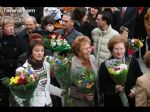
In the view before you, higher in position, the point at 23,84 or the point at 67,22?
the point at 67,22

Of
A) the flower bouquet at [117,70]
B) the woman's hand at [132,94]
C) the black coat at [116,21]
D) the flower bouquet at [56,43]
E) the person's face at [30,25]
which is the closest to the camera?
the flower bouquet at [117,70]

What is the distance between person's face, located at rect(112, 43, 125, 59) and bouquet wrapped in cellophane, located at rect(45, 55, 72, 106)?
0.67m

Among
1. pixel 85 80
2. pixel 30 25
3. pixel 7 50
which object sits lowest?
pixel 85 80

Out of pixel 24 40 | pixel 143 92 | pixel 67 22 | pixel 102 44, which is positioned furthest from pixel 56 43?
pixel 143 92

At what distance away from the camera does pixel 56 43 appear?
7605mm

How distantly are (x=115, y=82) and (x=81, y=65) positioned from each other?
21.9 inches

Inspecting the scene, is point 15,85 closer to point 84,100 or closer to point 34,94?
point 34,94

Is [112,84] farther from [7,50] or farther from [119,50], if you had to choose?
[7,50]

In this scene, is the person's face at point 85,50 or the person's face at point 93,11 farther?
the person's face at point 93,11

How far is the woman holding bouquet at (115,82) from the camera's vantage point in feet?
22.2

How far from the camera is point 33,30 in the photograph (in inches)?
345

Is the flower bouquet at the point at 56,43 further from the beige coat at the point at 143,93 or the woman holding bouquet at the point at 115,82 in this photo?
the beige coat at the point at 143,93

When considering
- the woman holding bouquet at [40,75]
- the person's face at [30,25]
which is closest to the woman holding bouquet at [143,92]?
the woman holding bouquet at [40,75]
